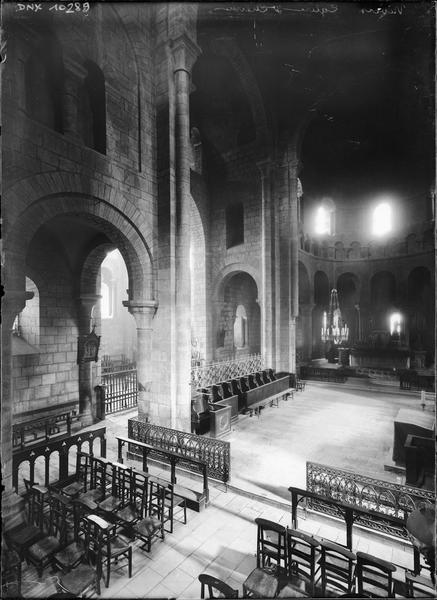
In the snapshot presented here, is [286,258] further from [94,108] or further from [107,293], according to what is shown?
[107,293]

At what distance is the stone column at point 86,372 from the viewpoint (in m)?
10.8

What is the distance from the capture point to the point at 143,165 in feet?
28.6

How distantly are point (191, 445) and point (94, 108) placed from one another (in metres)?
8.31

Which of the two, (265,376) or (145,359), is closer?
(145,359)

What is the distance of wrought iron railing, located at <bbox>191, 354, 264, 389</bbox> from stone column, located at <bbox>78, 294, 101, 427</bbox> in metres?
3.44

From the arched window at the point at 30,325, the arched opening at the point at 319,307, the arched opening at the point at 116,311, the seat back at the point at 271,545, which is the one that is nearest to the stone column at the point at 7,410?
the seat back at the point at 271,545

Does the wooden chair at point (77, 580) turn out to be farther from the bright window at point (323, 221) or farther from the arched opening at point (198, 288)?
the bright window at point (323, 221)

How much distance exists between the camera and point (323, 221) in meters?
24.8

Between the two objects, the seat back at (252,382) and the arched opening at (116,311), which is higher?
the arched opening at (116,311)

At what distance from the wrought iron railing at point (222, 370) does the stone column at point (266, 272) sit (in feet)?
2.36

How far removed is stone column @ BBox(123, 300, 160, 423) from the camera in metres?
8.91

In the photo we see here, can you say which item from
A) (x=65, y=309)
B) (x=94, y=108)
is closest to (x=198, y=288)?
(x=65, y=309)

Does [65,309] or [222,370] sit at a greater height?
[65,309]

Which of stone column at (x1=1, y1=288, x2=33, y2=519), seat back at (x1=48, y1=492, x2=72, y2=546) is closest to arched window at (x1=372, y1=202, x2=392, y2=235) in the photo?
stone column at (x1=1, y1=288, x2=33, y2=519)
